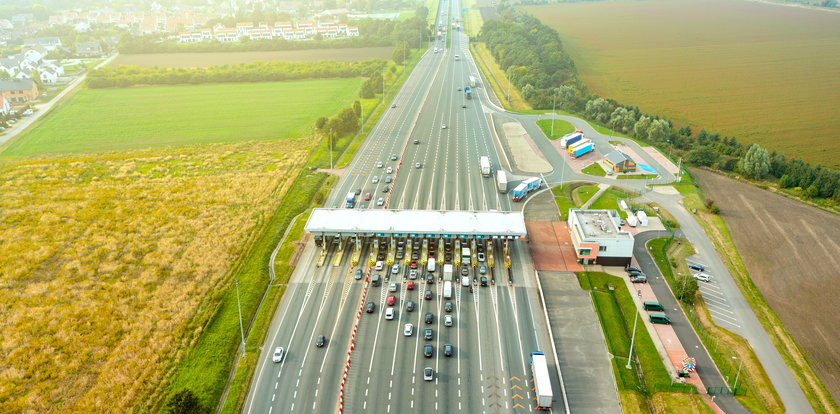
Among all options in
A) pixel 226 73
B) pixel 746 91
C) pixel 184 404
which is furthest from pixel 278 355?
pixel 746 91

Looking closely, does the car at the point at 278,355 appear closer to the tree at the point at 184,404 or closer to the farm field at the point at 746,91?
the tree at the point at 184,404

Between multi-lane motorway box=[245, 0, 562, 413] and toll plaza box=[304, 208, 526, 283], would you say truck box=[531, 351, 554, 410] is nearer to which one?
multi-lane motorway box=[245, 0, 562, 413]

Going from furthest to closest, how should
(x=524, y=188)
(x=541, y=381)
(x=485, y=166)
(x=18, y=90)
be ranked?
(x=18, y=90) < (x=485, y=166) < (x=524, y=188) < (x=541, y=381)

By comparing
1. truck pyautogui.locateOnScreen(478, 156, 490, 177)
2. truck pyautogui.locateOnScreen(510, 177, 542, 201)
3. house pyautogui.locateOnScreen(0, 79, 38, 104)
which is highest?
house pyautogui.locateOnScreen(0, 79, 38, 104)

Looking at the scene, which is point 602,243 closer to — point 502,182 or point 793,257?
point 502,182

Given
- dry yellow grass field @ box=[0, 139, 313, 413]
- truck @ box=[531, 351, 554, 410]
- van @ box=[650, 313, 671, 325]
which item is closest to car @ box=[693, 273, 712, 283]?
van @ box=[650, 313, 671, 325]

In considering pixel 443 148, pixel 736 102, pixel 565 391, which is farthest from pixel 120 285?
pixel 736 102
